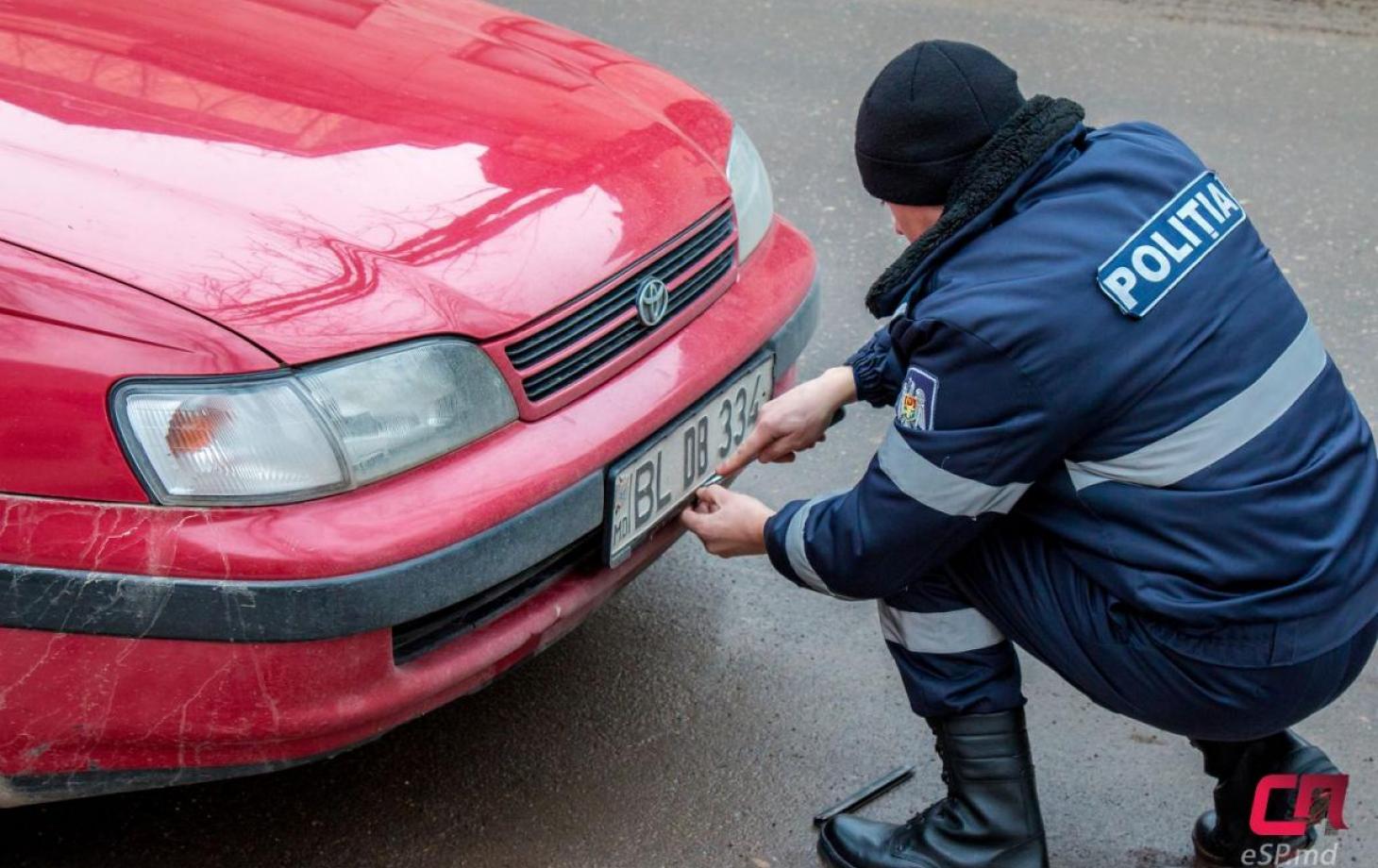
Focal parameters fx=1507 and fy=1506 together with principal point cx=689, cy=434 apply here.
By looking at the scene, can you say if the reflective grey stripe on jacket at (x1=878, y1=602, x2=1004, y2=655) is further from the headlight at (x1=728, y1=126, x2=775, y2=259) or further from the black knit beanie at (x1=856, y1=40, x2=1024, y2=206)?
the headlight at (x1=728, y1=126, x2=775, y2=259)

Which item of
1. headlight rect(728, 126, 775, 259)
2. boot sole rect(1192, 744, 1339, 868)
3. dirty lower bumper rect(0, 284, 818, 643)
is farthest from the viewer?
headlight rect(728, 126, 775, 259)

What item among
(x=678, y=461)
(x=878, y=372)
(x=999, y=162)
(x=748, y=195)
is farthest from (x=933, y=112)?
(x=748, y=195)

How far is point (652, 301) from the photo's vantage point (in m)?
2.38

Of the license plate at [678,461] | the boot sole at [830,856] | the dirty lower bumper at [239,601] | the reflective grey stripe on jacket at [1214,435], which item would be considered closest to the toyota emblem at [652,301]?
the license plate at [678,461]

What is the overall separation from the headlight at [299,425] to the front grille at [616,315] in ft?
0.41

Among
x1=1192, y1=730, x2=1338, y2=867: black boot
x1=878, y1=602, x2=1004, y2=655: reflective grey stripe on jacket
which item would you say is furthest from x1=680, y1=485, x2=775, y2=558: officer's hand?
x1=1192, y1=730, x2=1338, y2=867: black boot

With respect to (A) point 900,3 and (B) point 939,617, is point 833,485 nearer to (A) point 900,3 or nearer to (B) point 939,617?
(B) point 939,617

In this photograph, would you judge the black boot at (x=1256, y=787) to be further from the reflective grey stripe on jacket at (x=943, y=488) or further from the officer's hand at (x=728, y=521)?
the officer's hand at (x=728, y=521)

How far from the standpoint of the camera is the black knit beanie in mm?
1985

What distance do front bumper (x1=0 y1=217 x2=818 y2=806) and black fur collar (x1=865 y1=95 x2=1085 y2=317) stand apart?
0.59 meters

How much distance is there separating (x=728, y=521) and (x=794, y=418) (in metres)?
0.23

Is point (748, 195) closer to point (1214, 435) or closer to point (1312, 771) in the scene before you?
point (1214, 435)

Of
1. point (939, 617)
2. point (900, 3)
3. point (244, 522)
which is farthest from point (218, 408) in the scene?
point (900, 3)

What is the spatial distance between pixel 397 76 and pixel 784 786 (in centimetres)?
138
